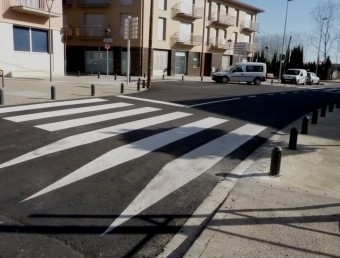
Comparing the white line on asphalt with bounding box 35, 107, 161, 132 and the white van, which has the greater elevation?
the white van

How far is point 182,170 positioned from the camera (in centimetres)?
591

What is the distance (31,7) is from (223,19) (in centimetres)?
2676

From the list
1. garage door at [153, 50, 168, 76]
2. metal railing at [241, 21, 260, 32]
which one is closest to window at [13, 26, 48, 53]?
garage door at [153, 50, 168, 76]

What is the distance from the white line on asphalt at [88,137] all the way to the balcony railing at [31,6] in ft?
54.9

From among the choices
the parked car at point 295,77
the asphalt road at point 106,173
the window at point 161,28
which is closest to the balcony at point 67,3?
the window at point 161,28

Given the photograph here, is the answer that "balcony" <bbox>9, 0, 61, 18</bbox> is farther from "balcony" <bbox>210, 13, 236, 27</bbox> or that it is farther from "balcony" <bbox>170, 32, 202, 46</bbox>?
"balcony" <bbox>210, 13, 236, 27</bbox>

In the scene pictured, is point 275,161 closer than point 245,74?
Yes

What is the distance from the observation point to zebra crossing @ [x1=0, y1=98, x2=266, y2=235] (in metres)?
5.12

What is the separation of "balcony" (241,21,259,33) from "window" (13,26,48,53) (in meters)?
31.6

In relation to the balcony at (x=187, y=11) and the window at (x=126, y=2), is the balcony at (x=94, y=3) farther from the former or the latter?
the balcony at (x=187, y=11)

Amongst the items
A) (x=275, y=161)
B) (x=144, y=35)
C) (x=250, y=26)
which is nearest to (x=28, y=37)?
(x=144, y=35)

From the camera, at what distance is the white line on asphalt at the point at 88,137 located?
6.20 meters

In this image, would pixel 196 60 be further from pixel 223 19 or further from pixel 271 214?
pixel 271 214

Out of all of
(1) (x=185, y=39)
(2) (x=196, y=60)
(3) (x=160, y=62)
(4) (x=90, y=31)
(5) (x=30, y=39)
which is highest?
(4) (x=90, y=31)
